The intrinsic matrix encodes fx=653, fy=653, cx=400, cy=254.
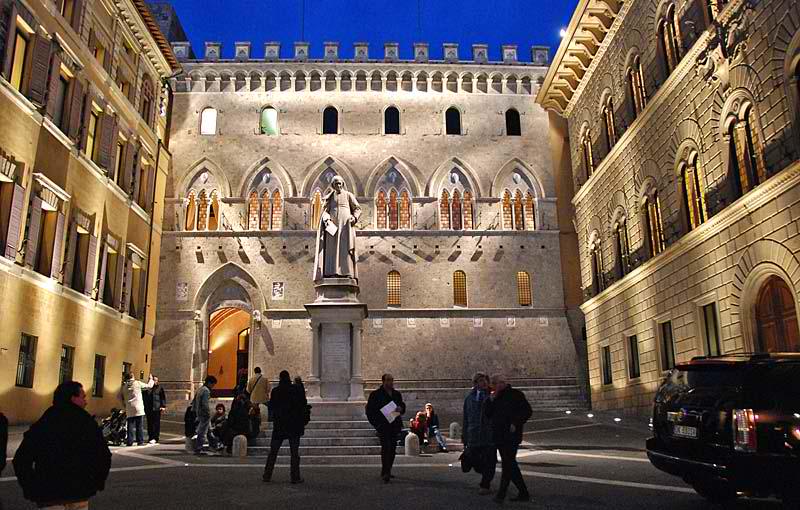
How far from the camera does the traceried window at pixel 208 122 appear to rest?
32.3 m

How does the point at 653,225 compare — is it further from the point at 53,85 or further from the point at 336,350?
the point at 53,85

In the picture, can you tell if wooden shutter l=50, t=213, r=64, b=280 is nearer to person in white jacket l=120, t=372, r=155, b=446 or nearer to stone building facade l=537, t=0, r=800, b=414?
person in white jacket l=120, t=372, r=155, b=446

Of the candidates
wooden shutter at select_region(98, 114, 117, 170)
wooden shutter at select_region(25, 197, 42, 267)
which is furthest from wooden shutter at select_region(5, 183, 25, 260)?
wooden shutter at select_region(98, 114, 117, 170)

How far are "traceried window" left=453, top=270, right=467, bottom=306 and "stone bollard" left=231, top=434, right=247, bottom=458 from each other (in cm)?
1802

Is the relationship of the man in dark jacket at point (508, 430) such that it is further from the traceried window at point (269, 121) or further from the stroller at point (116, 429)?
the traceried window at point (269, 121)

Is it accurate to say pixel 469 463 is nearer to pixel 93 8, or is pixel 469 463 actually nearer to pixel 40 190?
pixel 40 190

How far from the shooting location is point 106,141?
2316 centimetres

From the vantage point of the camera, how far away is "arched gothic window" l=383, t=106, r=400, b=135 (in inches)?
1286

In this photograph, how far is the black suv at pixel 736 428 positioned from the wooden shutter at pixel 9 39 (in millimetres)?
17534

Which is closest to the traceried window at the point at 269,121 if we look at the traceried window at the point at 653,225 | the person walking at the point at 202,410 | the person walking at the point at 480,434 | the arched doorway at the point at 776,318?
the traceried window at the point at 653,225

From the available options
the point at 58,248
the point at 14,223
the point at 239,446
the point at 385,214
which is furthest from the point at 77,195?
the point at 385,214

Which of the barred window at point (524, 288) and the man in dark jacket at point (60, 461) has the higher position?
the barred window at point (524, 288)

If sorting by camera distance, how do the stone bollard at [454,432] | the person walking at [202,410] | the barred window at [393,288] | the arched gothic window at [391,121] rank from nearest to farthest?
the person walking at [202,410]
the stone bollard at [454,432]
the barred window at [393,288]
the arched gothic window at [391,121]

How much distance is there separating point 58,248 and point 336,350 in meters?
9.67
